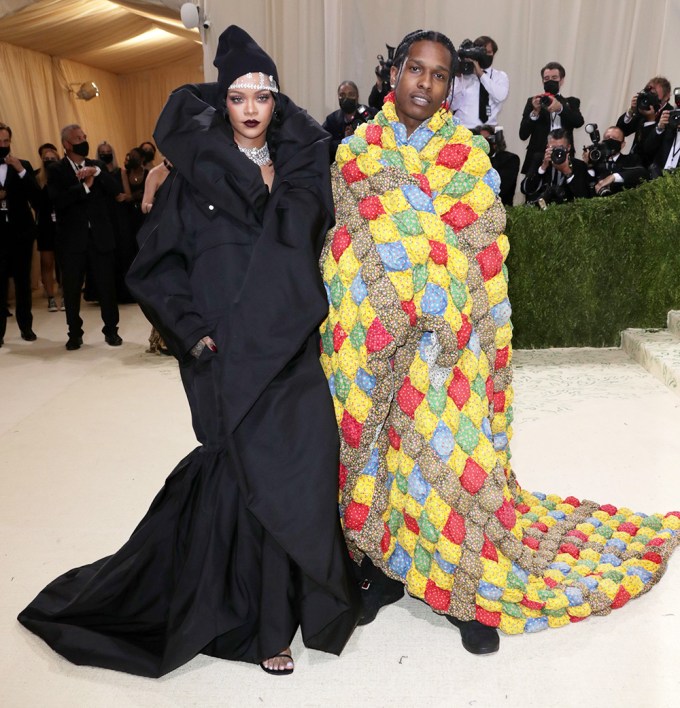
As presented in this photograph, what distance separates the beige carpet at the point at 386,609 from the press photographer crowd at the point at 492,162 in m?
0.68

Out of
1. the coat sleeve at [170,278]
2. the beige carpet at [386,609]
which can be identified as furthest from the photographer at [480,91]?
the coat sleeve at [170,278]

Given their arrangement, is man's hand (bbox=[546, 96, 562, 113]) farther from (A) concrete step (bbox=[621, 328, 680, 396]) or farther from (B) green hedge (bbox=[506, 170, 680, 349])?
(A) concrete step (bbox=[621, 328, 680, 396])

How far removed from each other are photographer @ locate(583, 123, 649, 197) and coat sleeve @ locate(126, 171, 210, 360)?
4.16 meters

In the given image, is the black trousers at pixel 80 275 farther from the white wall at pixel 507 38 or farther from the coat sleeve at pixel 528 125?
the coat sleeve at pixel 528 125

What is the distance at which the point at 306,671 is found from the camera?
82.4 inches

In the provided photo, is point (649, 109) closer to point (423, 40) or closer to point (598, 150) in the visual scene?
point (598, 150)

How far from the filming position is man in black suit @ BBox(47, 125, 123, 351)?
5809mm

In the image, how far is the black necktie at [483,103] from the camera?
606 cm

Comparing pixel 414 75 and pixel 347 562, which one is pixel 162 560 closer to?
pixel 347 562

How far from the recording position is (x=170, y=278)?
2002mm

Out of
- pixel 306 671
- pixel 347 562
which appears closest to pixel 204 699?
pixel 306 671

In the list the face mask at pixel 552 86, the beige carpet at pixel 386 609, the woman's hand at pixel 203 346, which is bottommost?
the beige carpet at pixel 386 609

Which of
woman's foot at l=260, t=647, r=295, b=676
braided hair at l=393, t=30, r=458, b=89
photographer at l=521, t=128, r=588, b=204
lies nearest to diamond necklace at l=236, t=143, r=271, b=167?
braided hair at l=393, t=30, r=458, b=89

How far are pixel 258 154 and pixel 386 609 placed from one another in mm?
1416
